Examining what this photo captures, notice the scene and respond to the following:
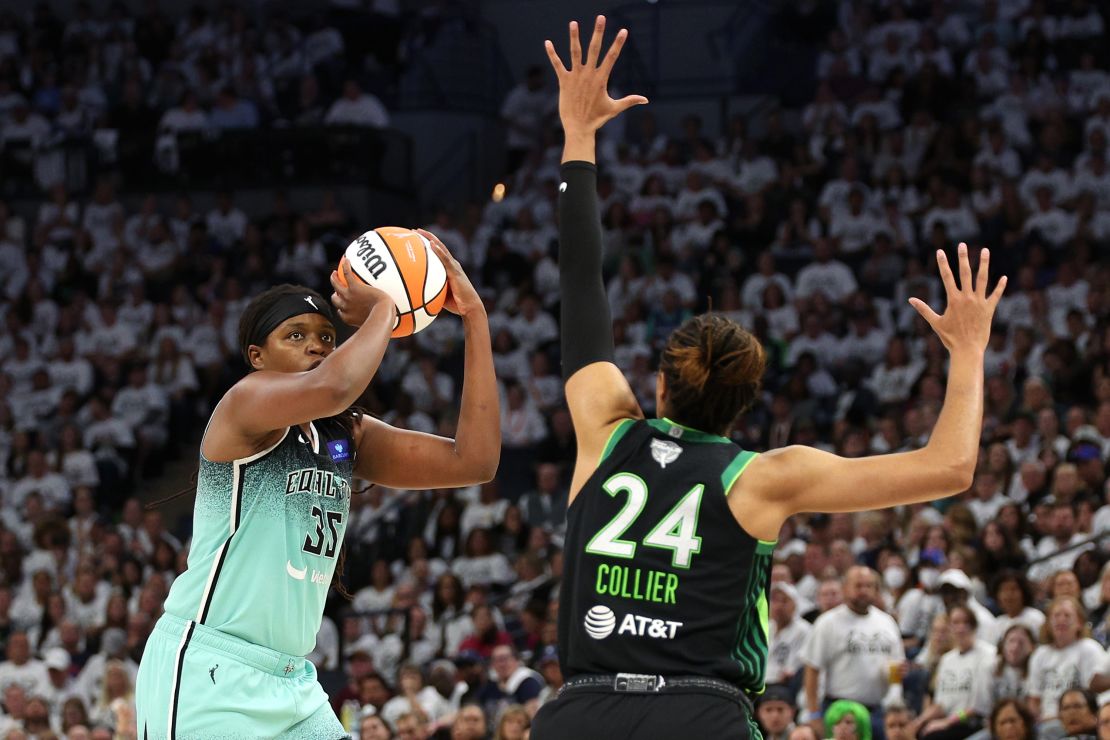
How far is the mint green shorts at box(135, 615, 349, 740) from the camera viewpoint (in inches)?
171

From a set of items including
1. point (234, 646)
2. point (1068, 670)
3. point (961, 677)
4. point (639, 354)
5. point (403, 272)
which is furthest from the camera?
point (639, 354)

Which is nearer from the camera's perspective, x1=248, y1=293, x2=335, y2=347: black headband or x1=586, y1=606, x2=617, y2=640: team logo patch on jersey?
x1=586, y1=606, x2=617, y2=640: team logo patch on jersey

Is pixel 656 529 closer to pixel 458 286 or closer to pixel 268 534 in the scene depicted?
pixel 268 534

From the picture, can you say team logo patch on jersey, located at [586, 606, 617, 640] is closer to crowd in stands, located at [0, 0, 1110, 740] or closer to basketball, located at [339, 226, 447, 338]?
basketball, located at [339, 226, 447, 338]

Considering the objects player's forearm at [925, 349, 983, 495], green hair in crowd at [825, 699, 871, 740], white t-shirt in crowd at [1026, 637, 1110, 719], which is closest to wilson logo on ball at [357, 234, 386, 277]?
player's forearm at [925, 349, 983, 495]

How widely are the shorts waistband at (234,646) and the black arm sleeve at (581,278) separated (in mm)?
1210

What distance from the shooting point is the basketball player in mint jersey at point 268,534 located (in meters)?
4.34

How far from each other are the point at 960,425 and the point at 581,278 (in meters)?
0.99

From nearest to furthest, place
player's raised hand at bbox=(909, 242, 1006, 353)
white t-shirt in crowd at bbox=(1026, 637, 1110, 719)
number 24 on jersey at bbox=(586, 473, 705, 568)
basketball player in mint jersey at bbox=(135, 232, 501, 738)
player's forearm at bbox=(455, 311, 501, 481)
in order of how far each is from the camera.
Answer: number 24 on jersey at bbox=(586, 473, 705, 568) < player's raised hand at bbox=(909, 242, 1006, 353) < basketball player in mint jersey at bbox=(135, 232, 501, 738) < player's forearm at bbox=(455, 311, 501, 481) < white t-shirt in crowd at bbox=(1026, 637, 1110, 719)

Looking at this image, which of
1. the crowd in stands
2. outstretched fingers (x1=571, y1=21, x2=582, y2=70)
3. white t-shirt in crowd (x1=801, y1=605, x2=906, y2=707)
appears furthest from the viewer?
the crowd in stands

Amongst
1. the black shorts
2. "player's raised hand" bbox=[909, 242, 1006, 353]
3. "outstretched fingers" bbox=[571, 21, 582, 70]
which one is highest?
"outstretched fingers" bbox=[571, 21, 582, 70]

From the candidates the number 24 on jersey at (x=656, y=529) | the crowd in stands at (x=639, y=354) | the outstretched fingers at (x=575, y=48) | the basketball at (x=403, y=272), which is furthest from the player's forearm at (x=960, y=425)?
the crowd in stands at (x=639, y=354)

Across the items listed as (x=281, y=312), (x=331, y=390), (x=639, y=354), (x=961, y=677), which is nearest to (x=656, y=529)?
(x=331, y=390)

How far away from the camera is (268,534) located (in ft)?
14.6
